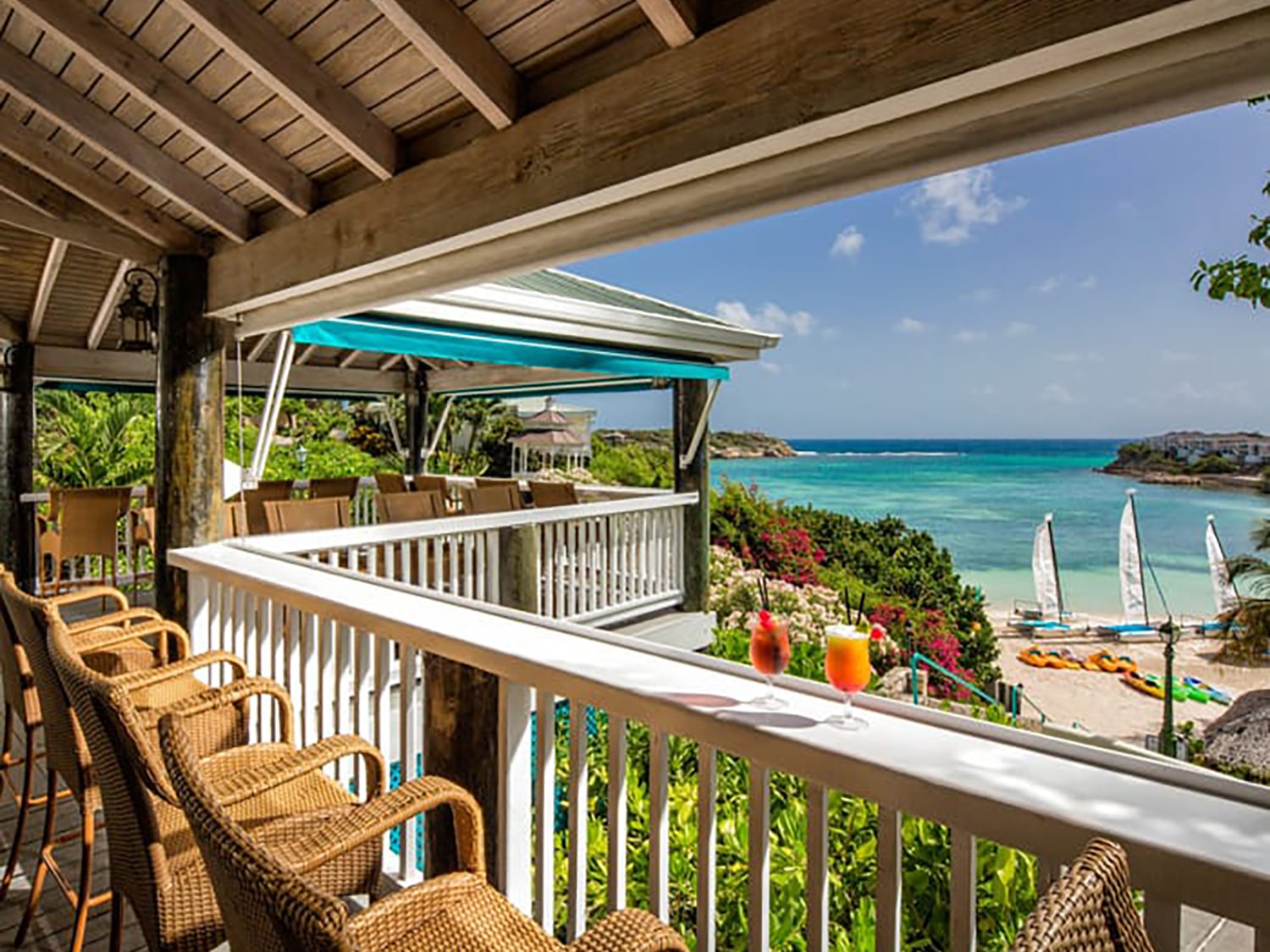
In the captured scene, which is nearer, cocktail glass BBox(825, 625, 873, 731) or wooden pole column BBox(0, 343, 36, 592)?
cocktail glass BBox(825, 625, 873, 731)

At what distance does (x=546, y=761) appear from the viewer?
1.75 m

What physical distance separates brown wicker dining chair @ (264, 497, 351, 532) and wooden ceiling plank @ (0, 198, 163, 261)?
223 centimetres

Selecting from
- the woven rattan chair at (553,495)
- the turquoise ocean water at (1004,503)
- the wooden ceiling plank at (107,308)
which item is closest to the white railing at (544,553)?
the woven rattan chair at (553,495)

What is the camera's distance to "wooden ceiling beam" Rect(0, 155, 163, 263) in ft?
12.5

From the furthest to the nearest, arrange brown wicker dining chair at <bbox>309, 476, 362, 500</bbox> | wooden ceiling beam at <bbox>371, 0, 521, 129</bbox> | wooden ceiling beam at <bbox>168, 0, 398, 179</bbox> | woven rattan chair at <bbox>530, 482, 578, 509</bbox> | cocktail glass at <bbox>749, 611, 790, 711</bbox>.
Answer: brown wicker dining chair at <bbox>309, 476, 362, 500</bbox>, woven rattan chair at <bbox>530, 482, 578, 509</bbox>, wooden ceiling beam at <bbox>168, 0, 398, 179</bbox>, wooden ceiling beam at <bbox>371, 0, 521, 129</bbox>, cocktail glass at <bbox>749, 611, 790, 711</bbox>

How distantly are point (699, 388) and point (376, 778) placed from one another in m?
5.70

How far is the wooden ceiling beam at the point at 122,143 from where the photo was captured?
3.00 meters

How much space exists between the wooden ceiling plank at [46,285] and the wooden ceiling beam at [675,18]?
530 cm

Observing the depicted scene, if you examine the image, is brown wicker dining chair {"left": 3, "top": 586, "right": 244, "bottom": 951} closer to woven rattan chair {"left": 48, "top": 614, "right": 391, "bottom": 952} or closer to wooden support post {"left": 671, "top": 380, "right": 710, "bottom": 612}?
woven rattan chair {"left": 48, "top": 614, "right": 391, "bottom": 952}

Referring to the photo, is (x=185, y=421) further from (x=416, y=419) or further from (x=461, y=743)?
(x=416, y=419)

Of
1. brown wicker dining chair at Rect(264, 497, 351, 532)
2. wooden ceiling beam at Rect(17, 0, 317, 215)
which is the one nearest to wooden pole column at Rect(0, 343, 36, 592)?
brown wicker dining chair at Rect(264, 497, 351, 532)

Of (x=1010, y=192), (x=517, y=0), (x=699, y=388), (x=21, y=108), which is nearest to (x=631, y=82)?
(x=517, y=0)

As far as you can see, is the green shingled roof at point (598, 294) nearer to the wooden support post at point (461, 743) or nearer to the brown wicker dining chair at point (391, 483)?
the brown wicker dining chair at point (391, 483)

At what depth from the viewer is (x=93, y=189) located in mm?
3762
